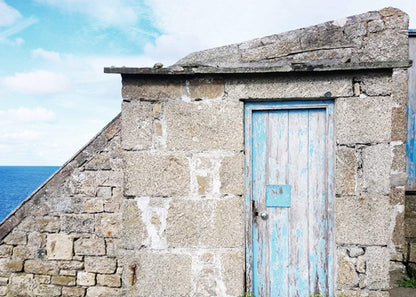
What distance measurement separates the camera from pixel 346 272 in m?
2.87

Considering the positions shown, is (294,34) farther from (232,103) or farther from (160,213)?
(160,213)

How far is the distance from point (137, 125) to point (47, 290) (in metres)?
2.92

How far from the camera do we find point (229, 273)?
2959 mm

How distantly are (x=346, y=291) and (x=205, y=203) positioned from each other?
1.49 meters

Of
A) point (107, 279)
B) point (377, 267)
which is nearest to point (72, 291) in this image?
point (107, 279)

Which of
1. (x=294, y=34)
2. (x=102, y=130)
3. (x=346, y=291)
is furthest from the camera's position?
(x=102, y=130)

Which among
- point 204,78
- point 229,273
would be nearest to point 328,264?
point 229,273

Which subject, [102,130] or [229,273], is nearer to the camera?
[229,273]

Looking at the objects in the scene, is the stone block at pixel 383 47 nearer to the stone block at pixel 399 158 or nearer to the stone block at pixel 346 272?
the stone block at pixel 399 158

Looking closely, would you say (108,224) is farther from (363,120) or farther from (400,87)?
(400,87)

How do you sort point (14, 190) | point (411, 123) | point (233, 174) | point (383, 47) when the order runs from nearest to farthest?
point (233, 174), point (383, 47), point (411, 123), point (14, 190)

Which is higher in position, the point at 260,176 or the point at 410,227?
the point at 260,176

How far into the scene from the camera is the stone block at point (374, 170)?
9.34 feet

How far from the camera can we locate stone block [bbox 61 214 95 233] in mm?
4285
